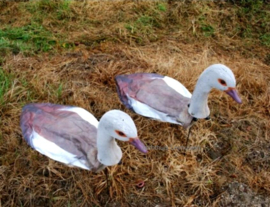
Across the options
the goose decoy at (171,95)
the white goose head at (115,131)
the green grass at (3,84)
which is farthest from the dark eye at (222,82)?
the green grass at (3,84)

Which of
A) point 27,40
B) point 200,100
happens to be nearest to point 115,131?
point 200,100

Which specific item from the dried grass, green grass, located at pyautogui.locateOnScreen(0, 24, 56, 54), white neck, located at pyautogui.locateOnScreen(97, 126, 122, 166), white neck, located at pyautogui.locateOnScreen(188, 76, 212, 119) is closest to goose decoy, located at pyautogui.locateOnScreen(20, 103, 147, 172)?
white neck, located at pyautogui.locateOnScreen(97, 126, 122, 166)

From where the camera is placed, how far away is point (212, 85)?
171 centimetres

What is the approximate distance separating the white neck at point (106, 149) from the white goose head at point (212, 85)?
1.64ft

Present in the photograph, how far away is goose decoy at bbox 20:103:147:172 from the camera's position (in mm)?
1627

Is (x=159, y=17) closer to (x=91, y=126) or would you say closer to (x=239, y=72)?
(x=239, y=72)

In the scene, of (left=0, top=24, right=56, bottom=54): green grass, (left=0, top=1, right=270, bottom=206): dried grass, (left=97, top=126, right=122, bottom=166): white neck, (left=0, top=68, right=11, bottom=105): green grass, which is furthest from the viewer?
(left=0, top=24, right=56, bottom=54): green grass

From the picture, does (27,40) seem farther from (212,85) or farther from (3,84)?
(212,85)

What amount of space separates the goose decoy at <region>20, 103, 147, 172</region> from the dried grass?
11.7 inches

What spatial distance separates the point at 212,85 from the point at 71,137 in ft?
2.66

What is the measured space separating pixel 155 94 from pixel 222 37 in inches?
60.8

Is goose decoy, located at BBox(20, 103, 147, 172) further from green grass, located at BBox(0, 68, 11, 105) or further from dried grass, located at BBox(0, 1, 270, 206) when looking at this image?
green grass, located at BBox(0, 68, 11, 105)

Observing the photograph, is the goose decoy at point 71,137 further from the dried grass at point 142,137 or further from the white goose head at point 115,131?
the dried grass at point 142,137

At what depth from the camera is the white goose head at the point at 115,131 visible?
57.6 inches
